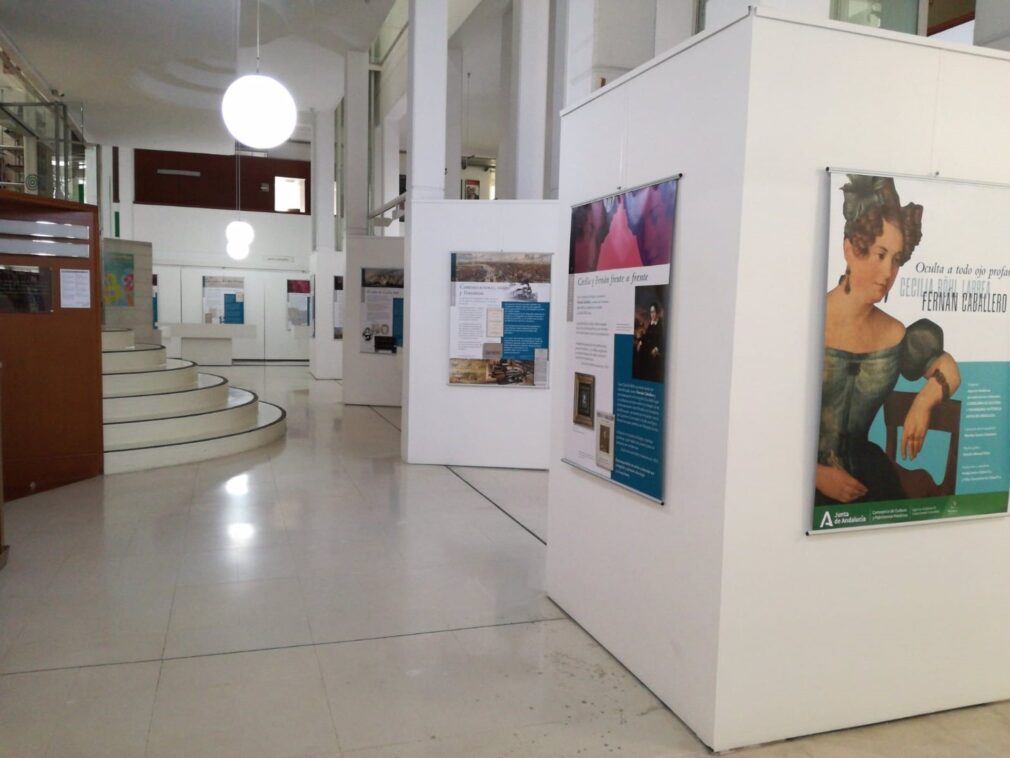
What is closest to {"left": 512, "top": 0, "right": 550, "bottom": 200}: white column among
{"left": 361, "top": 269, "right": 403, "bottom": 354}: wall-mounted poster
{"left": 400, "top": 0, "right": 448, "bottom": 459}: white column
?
{"left": 400, "top": 0, "right": 448, "bottom": 459}: white column

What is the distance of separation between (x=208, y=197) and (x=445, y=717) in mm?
19144

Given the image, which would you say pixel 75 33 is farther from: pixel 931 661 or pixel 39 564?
pixel 931 661

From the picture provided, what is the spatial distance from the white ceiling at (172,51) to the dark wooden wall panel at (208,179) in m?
4.45

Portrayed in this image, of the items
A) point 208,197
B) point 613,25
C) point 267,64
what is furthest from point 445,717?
point 208,197

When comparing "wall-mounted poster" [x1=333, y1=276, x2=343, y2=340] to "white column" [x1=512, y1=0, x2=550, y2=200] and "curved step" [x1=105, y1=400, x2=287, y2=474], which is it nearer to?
"curved step" [x1=105, y1=400, x2=287, y2=474]

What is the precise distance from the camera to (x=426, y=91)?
24.6ft

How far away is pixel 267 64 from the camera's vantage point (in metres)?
12.4

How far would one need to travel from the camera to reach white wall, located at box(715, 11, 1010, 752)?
2.53 m

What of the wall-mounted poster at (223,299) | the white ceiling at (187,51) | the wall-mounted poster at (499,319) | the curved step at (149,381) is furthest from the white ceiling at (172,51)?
the wall-mounted poster at (223,299)

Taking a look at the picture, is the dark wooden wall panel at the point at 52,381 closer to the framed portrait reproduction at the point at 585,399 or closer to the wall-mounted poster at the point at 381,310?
the framed portrait reproduction at the point at 585,399

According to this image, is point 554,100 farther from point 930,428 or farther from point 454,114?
point 930,428

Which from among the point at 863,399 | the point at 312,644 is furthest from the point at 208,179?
the point at 863,399

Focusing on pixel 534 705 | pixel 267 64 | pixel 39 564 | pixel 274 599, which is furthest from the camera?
pixel 267 64

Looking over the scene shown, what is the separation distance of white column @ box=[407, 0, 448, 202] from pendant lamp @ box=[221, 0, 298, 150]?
1830mm
